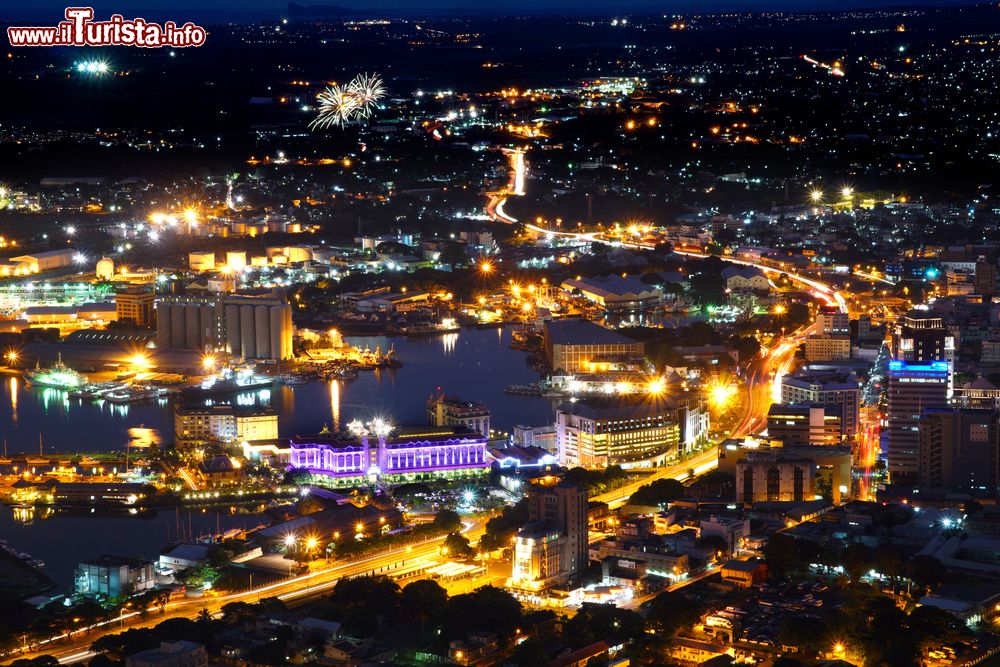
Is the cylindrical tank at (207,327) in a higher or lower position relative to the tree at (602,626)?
higher

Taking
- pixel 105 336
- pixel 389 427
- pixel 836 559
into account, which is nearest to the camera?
pixel 836 559

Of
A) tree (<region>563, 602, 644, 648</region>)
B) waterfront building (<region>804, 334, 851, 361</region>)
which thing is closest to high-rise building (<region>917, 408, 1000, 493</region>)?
tree (<region>563, 602, 644, 648</region>)

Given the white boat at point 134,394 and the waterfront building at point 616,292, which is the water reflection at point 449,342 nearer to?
the waterfront building at point 616,292

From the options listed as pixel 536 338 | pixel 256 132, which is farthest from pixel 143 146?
pixel 536 338

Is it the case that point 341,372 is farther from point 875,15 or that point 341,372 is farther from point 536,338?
point 875,15

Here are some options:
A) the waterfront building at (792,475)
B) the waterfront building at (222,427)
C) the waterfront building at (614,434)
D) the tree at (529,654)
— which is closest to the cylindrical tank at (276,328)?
the waterfront building at (222,427)

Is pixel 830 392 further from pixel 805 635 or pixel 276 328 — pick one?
pixel 276 328
